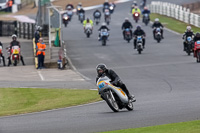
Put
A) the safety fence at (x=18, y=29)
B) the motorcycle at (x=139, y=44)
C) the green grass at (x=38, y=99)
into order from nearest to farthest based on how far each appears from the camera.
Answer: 1. the green grass at (x=38, y=99)
2. the motorcycle at (x=139, y=44)
3. the safety fence at (x=18, y=29)

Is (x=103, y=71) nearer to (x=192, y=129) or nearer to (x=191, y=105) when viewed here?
(x=191, y=105)

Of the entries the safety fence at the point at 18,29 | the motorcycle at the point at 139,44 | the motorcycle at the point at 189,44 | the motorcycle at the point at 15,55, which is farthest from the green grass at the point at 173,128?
the safety fence at the point at 18,29

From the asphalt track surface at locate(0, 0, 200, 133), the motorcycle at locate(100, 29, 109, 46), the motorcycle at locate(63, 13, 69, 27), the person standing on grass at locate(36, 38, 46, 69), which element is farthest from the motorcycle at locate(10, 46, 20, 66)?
the motorcycle at locate(63, 13, 69, 27)

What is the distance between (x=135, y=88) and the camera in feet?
74.1

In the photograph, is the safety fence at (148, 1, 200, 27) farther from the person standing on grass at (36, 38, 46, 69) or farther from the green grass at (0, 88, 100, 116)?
the green grass at (0, 88, 100, 116)

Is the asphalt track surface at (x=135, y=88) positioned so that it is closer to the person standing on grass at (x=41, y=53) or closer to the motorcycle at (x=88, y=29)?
the motorcycle at (x=88, y=29)

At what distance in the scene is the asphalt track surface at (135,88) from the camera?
13.5m

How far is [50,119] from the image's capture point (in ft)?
48.2

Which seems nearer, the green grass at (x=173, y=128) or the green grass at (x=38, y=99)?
the green grass at (x=173, y=128)

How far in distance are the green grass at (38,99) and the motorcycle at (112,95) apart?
9.51ft

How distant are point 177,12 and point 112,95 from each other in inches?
1720

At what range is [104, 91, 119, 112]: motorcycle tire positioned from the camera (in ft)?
49.2

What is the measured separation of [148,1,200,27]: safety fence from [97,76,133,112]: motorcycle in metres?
35.6

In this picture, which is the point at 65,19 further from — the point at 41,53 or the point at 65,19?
the point at 41,53
